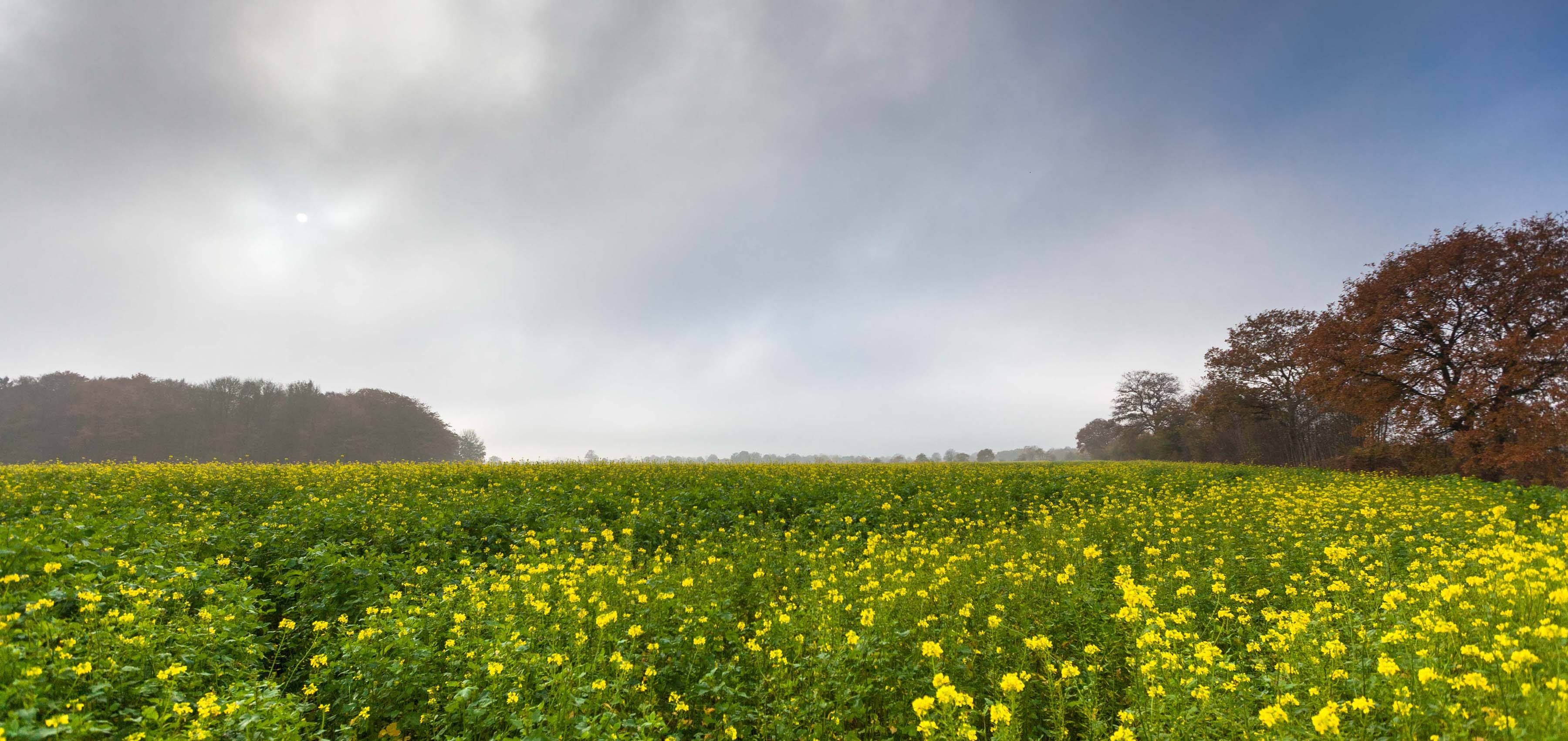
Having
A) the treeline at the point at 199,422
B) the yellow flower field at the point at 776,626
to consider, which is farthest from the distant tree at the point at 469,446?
the yellow flower field at the point at 776,626

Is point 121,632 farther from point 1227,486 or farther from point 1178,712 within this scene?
point 1227,486

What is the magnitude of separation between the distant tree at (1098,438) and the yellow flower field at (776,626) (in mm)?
54432

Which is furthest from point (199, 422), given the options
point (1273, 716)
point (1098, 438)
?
point (1098, 438)

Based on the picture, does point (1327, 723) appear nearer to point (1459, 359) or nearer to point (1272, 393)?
point (1459, 359)

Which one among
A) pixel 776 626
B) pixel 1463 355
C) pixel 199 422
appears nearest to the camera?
pixel 776 626

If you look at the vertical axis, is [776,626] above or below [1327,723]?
below

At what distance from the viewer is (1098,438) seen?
71688 mm

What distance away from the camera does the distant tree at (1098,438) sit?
201 ft

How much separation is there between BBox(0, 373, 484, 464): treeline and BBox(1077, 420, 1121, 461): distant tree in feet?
236

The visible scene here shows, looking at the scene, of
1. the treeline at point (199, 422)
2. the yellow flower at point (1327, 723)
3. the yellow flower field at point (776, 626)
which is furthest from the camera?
the treeline at point (199, 422)

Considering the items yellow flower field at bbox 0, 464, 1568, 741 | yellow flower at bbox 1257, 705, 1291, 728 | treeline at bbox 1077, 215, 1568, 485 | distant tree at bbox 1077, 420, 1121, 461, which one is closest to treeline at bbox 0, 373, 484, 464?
yellow flower field at bbox 0, 464, 1568, 741

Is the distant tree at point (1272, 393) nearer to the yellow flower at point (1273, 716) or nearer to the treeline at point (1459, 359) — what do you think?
the treeline at point (1459, 359)

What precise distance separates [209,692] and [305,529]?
21.8 feet

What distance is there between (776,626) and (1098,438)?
7824 centimetres
